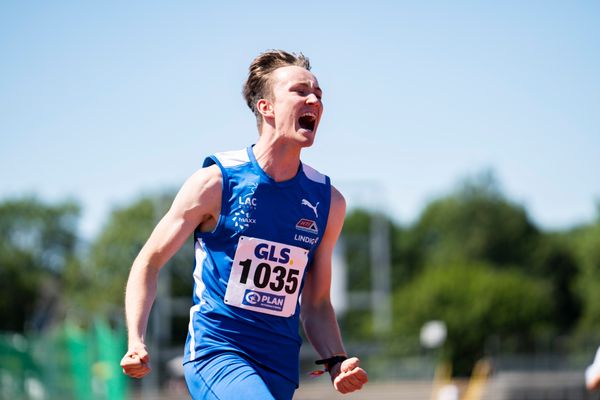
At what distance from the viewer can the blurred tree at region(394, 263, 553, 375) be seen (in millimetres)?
67688

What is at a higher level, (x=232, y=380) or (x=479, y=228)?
(x=232, y=380)

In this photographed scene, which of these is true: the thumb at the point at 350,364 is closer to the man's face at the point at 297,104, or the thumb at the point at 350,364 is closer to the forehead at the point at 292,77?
the man's face at the point at 297,104

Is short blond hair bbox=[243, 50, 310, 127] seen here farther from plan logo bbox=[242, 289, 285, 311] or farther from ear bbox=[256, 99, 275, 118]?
plan logo bbox=[242, 289, 285, 311]

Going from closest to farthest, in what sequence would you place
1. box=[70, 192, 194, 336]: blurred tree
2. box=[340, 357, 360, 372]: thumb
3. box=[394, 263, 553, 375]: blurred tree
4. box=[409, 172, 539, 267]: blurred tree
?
box=[340, 357, 360, 372]: thumb → box=[394, 263, 553, 375]: blurred tree → box=[409, 172, 539, 267]: blurred tree → box=[70, 192, 194, 336]: blurred tree

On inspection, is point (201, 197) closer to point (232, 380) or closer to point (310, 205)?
point (310, 205)

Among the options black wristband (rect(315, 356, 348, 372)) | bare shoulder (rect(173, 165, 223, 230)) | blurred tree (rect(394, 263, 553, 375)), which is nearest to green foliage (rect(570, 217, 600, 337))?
blurred tree (rect(394, 263, 553, 375))

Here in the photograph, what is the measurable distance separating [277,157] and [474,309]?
6606cm

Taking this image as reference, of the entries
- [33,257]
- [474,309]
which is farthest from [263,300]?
[33,257]

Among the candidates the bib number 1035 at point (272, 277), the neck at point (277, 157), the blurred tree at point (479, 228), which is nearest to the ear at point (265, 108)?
the neck at point (277, 157)

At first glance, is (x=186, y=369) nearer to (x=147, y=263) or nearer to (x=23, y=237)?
(x=147, y=263)

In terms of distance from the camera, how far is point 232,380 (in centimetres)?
439

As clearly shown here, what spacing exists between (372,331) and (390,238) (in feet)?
44.9

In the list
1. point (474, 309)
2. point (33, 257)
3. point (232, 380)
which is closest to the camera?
point (232, 380)

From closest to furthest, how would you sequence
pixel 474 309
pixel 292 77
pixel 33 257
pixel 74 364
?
pixel 292 77, pixel 74 364, pixel 474 309, pixel 33 257
